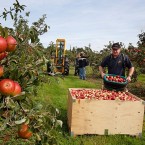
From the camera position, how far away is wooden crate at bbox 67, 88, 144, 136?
16.1 ft

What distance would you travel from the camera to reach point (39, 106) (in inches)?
57.8

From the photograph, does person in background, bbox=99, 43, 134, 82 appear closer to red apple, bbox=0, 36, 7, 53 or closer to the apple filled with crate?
the apple filled with crate

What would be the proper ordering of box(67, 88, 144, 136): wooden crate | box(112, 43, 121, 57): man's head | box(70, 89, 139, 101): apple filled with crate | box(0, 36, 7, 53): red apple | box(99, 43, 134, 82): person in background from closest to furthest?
box(0, 36, 7, 53): red apple → box(67, 88, 144, 136): wooden crate → box(70, 89, 139, 101): apple filled with crate → box(112, 43, 121, 57): man's head → box(99, 43, 134, 82): person in background

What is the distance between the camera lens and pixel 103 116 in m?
4.96

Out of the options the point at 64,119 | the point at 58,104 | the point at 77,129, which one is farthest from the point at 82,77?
the point at 77,129

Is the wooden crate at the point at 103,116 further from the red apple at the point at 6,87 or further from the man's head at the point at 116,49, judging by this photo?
the red apple at the point at 6,87

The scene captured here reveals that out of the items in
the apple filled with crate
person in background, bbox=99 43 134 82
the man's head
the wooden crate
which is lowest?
the wooden crate

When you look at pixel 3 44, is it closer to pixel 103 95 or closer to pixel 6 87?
pixel 6 87

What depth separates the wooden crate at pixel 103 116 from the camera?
4.91 metres

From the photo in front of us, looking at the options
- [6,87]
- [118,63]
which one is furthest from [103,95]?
[6,87]

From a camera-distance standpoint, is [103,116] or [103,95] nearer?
[103,116]

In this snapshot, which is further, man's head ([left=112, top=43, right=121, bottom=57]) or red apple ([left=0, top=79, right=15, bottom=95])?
man's head ([left=112, top=43, right=121, bottom=57])

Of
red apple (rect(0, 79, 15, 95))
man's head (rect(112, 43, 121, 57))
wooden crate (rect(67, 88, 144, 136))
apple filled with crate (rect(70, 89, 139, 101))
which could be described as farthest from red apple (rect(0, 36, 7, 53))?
man's head (rect(112, 43, 121, 57))

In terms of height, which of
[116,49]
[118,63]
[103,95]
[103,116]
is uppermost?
[116,49]
